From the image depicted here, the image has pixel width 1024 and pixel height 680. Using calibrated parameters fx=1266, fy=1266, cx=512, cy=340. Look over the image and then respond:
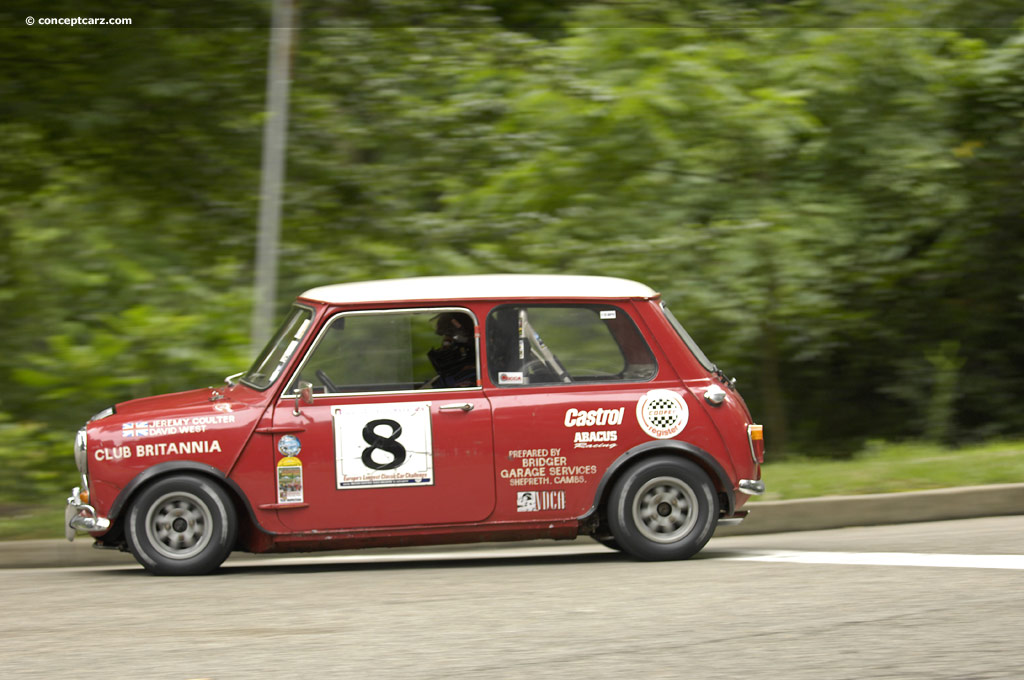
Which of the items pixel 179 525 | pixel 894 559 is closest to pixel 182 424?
pixel 179 525

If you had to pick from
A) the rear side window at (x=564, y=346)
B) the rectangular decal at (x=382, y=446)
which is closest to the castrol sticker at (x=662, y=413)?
the rear side window at (x=564, y=346)

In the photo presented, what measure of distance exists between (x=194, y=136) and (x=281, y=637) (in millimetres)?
9370

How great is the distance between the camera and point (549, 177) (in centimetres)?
1294

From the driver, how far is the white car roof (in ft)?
0.47

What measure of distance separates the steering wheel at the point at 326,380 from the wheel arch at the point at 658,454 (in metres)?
1.68

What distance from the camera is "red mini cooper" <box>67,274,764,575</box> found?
7410 mm

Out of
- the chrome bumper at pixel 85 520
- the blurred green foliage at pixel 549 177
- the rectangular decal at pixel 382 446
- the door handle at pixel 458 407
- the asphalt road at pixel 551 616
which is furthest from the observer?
the blurred green foliage at pixel 549 177

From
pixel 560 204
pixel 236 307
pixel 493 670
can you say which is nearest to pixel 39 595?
pixel 493 670

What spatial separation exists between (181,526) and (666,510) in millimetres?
2905

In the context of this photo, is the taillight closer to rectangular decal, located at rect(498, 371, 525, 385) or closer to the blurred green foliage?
Answer: rectangular decal, located at rect(498, 371, 525, 385)

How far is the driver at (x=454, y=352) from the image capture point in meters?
7.72

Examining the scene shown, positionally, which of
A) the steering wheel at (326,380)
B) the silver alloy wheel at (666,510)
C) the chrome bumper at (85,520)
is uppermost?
the steering wheel at (326,380)

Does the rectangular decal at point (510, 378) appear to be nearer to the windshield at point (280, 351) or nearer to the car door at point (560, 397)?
the car door at point (560, 397)

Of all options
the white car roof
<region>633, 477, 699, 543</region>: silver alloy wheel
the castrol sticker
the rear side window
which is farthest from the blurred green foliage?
<region>633, 477, 699, 543</region>: silver alloy wheel
